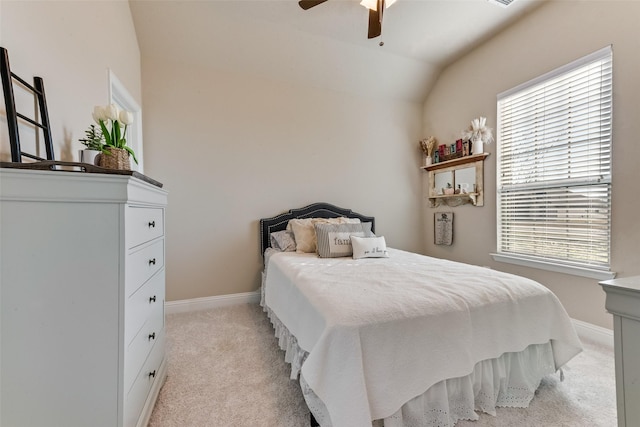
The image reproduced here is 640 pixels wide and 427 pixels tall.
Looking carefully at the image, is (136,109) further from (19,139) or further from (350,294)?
(350,294)

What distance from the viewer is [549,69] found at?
8.24ft

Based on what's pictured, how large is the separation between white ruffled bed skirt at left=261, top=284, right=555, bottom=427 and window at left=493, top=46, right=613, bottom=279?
4.15ft

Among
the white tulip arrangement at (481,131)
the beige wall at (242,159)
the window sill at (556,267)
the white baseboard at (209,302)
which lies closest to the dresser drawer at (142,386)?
the white baseboard at (209,302)

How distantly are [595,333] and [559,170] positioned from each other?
144cm

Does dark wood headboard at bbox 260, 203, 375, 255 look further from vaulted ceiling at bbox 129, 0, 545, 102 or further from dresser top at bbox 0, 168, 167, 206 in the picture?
dresser top at bbox 0, 168, 167, 206

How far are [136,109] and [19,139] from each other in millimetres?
1809

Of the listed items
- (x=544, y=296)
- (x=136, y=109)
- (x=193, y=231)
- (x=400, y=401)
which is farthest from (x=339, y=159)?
(x=400, y=401)

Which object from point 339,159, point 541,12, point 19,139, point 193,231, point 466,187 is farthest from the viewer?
point 339,159

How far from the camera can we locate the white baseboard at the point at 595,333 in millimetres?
2135

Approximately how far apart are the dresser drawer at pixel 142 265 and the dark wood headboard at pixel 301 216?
1.63m

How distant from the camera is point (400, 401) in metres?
1.19

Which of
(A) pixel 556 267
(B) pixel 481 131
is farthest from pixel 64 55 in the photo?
(A) pixel 556 267

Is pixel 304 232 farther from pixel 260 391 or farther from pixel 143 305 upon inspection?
pixel 143 305

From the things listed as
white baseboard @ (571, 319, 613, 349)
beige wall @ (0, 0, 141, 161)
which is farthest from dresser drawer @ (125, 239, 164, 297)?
white baseboard @ (571, 319, 613, 349)
